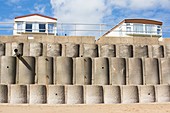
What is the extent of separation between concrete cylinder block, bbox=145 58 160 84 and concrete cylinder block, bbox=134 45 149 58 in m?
1.07

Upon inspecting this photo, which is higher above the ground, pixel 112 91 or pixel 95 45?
pixel 95 45

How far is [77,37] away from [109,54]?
206 cm

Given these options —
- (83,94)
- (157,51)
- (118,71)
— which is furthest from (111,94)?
(157,51)

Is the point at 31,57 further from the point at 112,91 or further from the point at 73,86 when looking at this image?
the point at 112,91

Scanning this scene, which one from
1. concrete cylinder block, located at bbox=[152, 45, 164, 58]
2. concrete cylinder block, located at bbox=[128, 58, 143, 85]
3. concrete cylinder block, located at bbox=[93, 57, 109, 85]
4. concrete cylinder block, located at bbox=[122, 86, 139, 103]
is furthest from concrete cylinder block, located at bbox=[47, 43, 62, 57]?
concrete cylinder block, located at bbox=[152, 45, 164, 58]

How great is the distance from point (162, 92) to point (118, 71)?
1.98 meters

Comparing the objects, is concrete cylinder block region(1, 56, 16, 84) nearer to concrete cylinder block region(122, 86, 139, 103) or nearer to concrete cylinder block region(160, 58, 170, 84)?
concrete cylinder block region(122, 86, 139, 103)

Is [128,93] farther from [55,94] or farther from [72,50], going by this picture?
[72,50]

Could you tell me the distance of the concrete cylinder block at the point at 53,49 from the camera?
1329 cm

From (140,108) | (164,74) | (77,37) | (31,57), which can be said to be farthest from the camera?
(77,37)

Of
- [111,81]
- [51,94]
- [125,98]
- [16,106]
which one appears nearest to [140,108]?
[125,98]

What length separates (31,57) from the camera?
12.2m

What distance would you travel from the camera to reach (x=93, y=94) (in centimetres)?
1132

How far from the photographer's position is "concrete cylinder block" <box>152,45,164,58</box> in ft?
46.3
